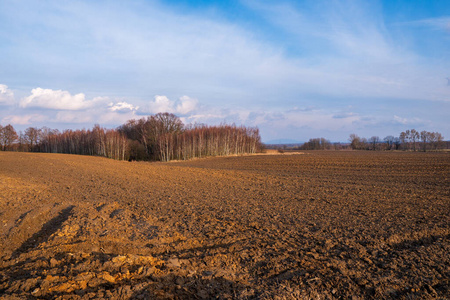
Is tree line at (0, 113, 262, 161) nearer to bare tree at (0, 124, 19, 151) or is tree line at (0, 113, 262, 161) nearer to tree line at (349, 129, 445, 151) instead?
bare tree at (0, 124, 19, 151)

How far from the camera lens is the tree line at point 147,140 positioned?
210 feet

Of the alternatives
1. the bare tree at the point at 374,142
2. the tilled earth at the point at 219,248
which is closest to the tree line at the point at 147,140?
the tilled earth at the point at 219,248

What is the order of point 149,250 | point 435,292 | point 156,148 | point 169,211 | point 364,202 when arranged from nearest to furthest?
point 435,292, point 149,250, point 169,211, point 364,202, point 156,148

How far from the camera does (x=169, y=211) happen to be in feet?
36.0

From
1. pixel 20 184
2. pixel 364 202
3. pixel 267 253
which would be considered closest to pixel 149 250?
pixel 267 253

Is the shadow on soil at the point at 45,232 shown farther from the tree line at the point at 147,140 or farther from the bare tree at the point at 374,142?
the bare tree at the point at 374,142

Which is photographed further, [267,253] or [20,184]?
[20,184]

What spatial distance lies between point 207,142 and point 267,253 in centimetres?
6263

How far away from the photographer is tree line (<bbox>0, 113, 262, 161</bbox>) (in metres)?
64.0

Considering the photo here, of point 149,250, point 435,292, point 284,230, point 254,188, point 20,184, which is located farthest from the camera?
point 254,188

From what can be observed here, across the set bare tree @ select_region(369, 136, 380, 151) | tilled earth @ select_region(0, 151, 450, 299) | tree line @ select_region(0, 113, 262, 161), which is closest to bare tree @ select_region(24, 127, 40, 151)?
tree line @ select_region(0, 113, 262, 161)

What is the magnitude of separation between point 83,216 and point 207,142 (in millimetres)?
60200

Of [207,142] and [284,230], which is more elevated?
[207,142]

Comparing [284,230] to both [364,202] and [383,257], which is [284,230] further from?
[364,202]
